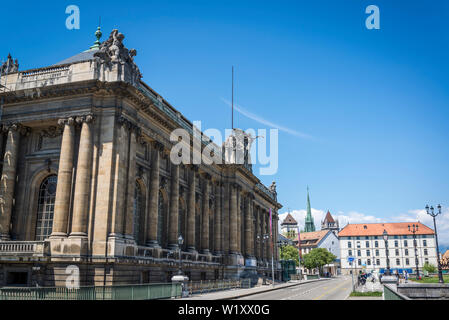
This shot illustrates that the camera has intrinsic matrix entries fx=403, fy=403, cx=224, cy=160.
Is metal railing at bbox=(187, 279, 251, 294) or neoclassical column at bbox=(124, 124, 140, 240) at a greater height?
neoclassical column at bbox=(124, 124, 140, 240)

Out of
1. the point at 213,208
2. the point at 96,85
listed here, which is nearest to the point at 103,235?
the point at 96,85

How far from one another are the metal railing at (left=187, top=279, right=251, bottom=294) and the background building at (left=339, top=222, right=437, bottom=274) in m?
106

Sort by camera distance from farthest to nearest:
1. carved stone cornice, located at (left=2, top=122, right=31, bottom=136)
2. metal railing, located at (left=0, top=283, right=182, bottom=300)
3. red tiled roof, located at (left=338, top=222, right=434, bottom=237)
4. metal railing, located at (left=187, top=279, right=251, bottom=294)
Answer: red tiled roof, located at (left=338, top=222, right=434, bottom=237)
metal railing, located at (left=187, top=279, right=251, bottom=294)
carved stone cornice, located at (left=2, top=122, right=31, bottom=136)
metal railing, located at (left=0, top=283, right=182, bottom=300)

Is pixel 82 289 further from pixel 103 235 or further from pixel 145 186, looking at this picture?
pixel 145 186

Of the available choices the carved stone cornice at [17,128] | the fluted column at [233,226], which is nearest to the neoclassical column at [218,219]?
the fluted column at [233,226]

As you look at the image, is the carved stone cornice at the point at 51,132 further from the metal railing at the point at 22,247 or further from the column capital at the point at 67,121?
the metal railing at the point at 22,247

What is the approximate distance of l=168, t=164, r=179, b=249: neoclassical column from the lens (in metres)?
37.9

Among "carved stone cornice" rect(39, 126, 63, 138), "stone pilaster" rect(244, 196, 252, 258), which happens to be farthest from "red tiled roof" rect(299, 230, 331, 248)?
"carved stone cornice" rect(39, 126, 63, 138)

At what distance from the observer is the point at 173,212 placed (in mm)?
38312

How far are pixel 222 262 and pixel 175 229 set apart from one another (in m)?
13.5

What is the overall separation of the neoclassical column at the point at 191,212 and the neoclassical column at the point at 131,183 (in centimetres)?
1279

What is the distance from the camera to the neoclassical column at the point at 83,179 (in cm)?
2758

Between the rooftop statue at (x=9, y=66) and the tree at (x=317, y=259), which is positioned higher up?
the rooftop statue at (x=9, y=66)

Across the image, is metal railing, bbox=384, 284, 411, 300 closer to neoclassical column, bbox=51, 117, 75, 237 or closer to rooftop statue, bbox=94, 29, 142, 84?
neoclassical column, bbox=51, 117, 75, 237
